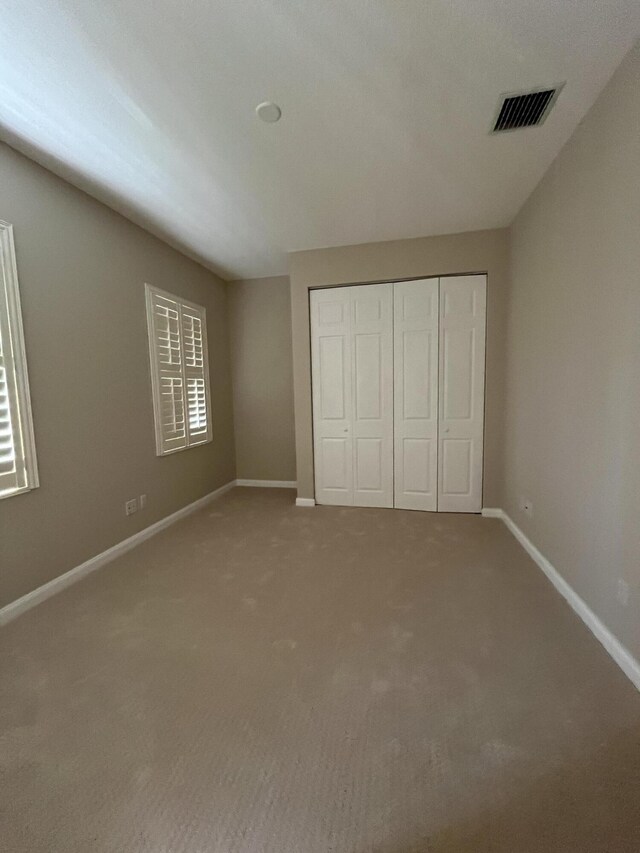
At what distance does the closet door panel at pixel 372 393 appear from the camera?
3695mm

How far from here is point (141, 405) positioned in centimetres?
321

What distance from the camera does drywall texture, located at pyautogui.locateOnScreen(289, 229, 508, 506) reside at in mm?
3396

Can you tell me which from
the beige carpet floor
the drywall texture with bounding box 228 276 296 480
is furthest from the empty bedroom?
the drywall texture with bounding box 228 276 296 480

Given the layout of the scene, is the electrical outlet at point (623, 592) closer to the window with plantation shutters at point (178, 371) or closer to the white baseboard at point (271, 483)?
the window with plantation shutters at point (178, 371)

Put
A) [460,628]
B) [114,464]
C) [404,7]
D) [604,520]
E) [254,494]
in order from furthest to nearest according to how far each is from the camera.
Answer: [254,494] < [114,464] < [460,628] < [604,520] < [404,7]

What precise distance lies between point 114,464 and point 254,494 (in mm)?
1986

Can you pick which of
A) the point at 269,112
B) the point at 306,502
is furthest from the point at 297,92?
the point at 306,502

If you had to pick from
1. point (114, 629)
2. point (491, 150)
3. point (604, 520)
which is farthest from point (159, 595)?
point (491, 150)

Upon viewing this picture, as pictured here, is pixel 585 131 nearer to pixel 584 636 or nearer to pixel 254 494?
pixel 584 636

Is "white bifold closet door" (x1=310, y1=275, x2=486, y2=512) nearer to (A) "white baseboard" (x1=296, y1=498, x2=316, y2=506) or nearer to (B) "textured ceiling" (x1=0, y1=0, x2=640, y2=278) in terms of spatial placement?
(A) "white baseboard" (x1=296, y1=498, x2=316, y2=506)

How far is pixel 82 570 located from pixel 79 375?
1.42 metres

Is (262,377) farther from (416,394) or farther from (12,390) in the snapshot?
(12,390)

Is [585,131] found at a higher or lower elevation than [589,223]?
higher

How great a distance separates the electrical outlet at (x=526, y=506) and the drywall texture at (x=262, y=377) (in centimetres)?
275
